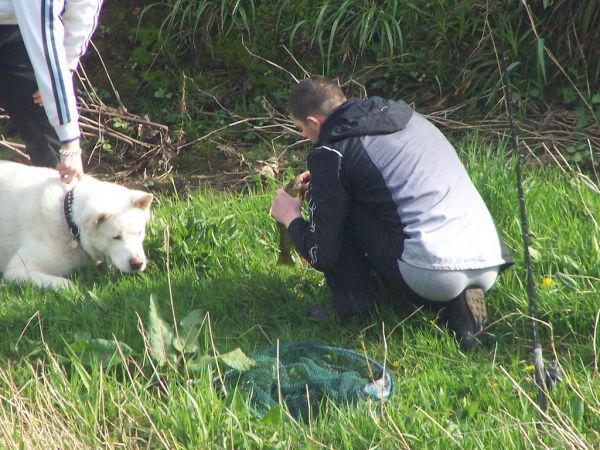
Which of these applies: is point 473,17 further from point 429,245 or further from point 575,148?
point 429,245

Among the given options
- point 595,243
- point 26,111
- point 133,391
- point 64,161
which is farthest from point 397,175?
point 26,111

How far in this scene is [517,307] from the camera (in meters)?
4.02

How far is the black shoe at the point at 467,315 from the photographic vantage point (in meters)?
3.86

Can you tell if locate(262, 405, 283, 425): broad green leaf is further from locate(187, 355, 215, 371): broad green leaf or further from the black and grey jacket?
the black and grey jacket

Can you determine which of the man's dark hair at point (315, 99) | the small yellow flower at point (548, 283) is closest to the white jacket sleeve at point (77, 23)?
the man's dark hair at point (315, 99)

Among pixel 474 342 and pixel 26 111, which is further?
pixel 26 111

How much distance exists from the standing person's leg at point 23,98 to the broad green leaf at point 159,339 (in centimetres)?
182

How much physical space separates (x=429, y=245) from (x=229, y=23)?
14.1 feet

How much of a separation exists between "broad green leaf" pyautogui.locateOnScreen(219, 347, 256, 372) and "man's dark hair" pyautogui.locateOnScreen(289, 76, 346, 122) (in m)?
1.10

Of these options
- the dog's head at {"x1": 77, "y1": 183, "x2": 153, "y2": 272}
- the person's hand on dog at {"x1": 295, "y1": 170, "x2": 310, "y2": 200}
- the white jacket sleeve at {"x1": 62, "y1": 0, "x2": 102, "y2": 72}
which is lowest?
the dog's head at {"x1": 77, "y1": 183, "x2": 153, "y2": 272}

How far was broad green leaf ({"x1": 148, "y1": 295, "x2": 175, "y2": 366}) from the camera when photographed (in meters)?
3.66

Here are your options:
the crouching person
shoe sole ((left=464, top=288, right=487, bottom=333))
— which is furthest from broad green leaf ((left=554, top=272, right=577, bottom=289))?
shoe sole ((left=464, top=288, right=487, bottom=333))

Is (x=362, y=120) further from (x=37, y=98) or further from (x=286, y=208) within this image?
(x=37, y=98)

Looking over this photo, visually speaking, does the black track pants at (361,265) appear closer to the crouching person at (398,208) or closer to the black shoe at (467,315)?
the crouching person at (398,208)
